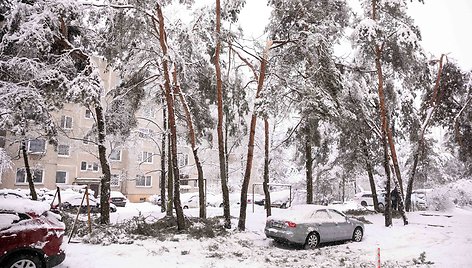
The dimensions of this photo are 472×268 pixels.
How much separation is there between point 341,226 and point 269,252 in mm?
3629

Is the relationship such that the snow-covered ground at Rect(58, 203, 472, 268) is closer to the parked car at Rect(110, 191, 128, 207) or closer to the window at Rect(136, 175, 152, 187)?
the parked car at Rect(110, 191, 128, 207)

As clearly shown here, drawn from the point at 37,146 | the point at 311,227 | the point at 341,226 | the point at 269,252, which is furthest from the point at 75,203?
the point at 341,226

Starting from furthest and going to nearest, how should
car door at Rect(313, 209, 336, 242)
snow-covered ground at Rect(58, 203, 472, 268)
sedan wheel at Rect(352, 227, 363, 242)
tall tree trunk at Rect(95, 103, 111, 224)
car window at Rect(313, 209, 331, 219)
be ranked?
tall tree trunk at Rect(95, 103, 111, 224) < sedan wheel at Rect(352, 227, 363, 242) < car window at Rect(313, 209, 331, 219) < car door at Rect(313, 209, 336, 242) < snow-covered ground at Rect(58, 203, 472, 268)

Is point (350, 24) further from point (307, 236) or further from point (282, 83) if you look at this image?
point (307, 236)

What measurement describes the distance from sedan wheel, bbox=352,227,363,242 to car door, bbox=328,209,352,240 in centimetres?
34

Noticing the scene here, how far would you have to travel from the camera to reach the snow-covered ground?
9.15 meters

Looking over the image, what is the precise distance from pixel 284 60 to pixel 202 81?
4.41 m

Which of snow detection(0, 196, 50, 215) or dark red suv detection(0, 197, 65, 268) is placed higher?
snow detection(0, 196, 50, 215)

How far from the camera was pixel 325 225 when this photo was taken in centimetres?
1282

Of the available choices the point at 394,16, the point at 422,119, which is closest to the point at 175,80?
the point at 394,16

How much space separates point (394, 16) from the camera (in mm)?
16281

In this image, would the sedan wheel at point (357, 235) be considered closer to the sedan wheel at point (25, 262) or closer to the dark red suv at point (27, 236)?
the dark red suv at point (27, 236)

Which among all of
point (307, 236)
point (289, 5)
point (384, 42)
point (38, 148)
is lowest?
point (307, 236)

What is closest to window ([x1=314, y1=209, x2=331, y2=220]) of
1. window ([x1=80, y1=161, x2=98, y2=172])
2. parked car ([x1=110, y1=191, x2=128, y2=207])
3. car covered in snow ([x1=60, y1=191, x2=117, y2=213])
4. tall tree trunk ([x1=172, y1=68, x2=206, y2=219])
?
tall tree trunk ([x1=172, y1=68, x2=206, y2=219])
